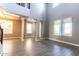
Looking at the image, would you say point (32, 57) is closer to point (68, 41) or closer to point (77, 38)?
point (68, 41)

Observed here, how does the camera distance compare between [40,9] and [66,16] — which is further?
[40,9]

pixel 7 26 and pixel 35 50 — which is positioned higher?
pixel 7 26

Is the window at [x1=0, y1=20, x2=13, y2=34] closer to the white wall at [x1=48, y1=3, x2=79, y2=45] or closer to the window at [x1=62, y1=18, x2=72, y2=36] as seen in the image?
the white wall at [x1=48, y1=3, x2=79, y2=45]

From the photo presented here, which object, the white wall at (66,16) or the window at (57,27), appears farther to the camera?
the white wall at (66,16)

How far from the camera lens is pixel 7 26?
2795mm

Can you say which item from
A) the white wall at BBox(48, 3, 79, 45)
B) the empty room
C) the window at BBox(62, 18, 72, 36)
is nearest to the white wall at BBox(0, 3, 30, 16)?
the empty room

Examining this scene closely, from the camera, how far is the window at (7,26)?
269 centimetres

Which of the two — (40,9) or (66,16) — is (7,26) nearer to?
(40,9)

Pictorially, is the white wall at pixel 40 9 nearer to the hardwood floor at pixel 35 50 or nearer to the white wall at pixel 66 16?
the white wall at pixel 66 16

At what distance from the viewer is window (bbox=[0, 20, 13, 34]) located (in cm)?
269

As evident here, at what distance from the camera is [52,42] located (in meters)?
3.35

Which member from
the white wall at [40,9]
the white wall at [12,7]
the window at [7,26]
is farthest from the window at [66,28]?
the white wall at [12,7]

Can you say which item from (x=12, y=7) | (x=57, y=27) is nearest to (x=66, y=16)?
(x=57, y=27)

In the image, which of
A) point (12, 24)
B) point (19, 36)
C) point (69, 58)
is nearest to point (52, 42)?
point (69, 58)
